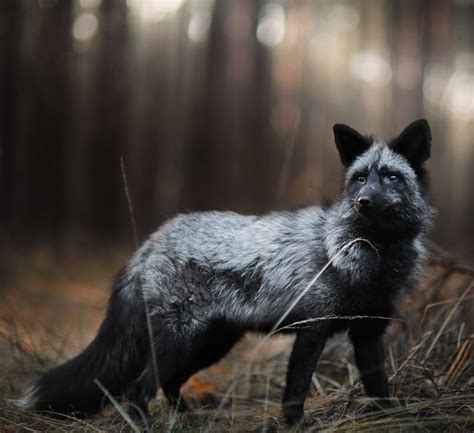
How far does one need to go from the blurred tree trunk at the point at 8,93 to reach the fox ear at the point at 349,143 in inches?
268

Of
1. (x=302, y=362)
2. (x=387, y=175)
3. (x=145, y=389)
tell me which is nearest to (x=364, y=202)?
(x=387, y=175)

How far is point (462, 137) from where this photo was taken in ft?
48.4

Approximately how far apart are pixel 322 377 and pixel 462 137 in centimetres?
1149

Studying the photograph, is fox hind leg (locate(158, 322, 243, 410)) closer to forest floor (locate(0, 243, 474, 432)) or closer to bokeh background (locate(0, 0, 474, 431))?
forest floor (locate(0, 243, 474, 432))

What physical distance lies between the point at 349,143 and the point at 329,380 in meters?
1.70

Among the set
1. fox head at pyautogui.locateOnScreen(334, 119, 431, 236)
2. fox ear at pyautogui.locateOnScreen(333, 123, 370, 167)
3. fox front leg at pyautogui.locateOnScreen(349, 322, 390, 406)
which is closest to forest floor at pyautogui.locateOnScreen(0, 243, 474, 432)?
fox front leg at pyautogui.locateOnScreen(349, 322, 390, 406)

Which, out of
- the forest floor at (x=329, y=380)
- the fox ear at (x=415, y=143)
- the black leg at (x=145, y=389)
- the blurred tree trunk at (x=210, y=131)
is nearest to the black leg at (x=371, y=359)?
the forest floor at (x=329, y=380)

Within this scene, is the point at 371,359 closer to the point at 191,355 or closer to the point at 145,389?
the point at 191,355

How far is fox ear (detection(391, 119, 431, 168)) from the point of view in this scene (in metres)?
4.06

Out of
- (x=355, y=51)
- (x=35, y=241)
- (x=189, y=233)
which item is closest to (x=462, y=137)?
(x=355, y=51)

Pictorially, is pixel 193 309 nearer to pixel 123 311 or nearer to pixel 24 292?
pixel 123 311

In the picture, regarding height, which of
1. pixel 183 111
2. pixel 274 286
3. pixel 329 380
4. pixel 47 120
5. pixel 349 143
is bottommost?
pixel 329 380

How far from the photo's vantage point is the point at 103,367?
166 inches

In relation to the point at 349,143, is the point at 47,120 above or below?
above
